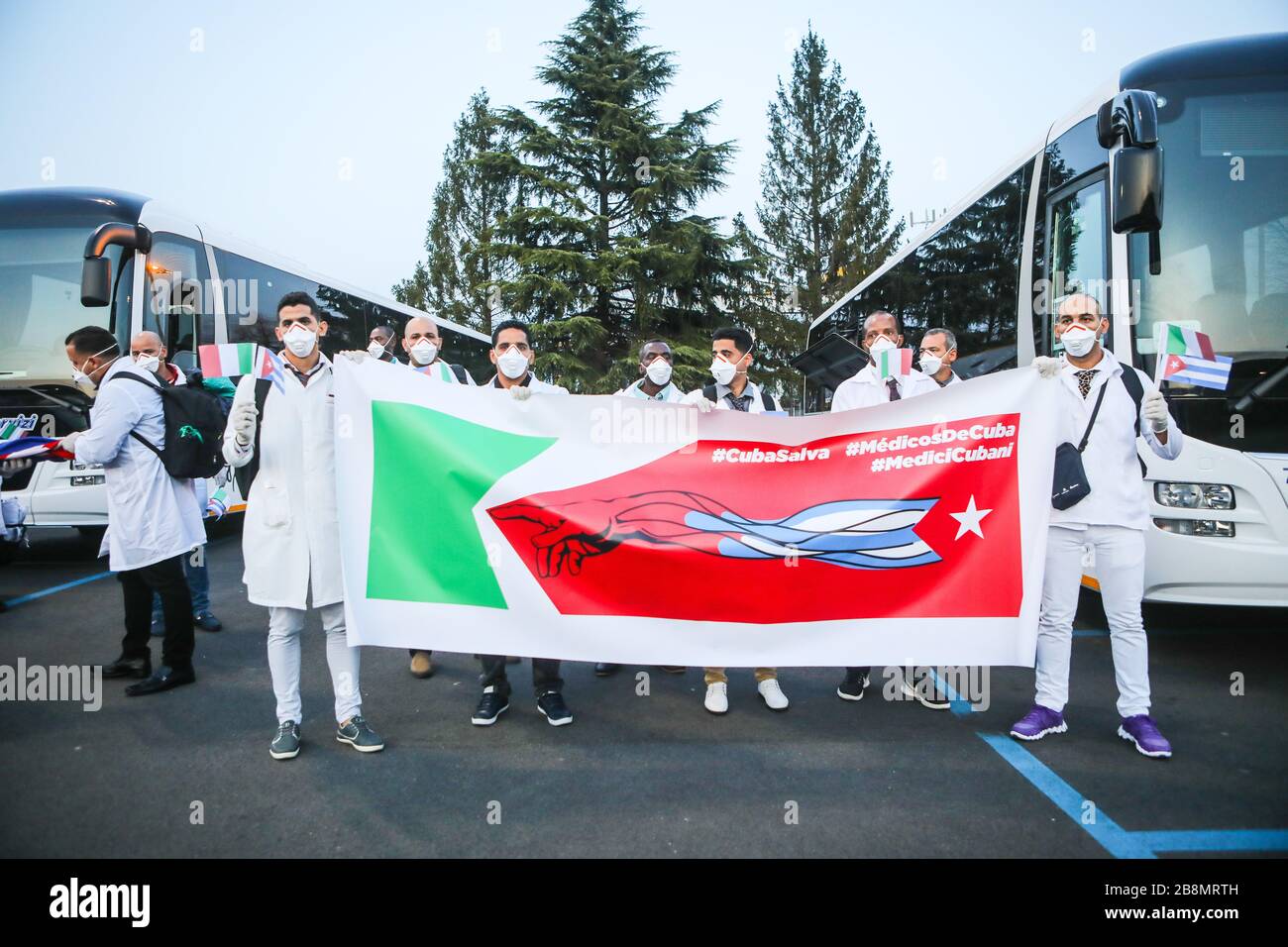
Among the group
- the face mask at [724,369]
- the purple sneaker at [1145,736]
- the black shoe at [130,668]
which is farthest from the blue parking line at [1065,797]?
the black shoe at [130,668]

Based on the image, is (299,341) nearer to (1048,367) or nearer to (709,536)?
(709,536)

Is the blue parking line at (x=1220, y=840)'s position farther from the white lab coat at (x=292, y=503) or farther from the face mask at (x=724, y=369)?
the white lab coat at (x=292, y=503)

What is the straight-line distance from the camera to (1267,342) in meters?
4.37

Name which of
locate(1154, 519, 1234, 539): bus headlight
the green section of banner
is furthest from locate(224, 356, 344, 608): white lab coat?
locate(1154, 519, 1234, 539): bus headlight

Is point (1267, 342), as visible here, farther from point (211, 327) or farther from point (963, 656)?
point (211, 327)

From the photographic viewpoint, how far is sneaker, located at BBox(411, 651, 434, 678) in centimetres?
483

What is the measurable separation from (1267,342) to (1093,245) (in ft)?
3.90

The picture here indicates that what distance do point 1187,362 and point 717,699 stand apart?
299 centimetres

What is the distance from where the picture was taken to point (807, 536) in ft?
12.3

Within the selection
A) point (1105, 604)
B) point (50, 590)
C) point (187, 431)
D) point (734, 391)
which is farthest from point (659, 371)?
point (50, 590)

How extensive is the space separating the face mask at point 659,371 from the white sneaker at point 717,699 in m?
2.00

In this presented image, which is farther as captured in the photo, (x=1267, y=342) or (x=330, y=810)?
(x=1267, y=342)

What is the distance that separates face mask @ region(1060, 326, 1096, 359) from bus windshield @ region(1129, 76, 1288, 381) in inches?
46.0
